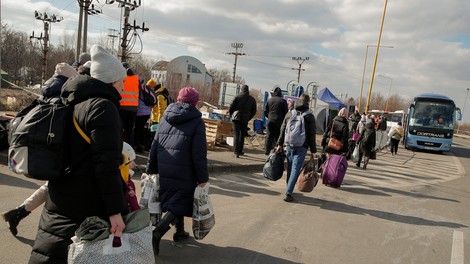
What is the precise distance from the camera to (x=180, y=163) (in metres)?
3.90

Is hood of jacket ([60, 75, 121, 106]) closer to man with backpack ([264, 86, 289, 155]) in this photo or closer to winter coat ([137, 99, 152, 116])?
winter coat ([137, 99, 152, 116])

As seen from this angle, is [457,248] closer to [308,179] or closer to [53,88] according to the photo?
[308,179]

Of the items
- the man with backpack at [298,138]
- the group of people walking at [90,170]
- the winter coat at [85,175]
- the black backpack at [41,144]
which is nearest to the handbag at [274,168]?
the man with backpack at [298,138]

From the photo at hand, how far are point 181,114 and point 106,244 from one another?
194 cm

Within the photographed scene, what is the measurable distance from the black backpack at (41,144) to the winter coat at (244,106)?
766cm

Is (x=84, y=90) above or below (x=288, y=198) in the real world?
above

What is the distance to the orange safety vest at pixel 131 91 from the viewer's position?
6895 millimetres

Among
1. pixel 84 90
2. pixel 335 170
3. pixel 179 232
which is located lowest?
pixel 179 232

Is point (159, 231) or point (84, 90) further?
point (159, 231)

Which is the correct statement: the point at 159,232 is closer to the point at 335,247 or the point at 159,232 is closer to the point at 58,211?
the point at 58,211

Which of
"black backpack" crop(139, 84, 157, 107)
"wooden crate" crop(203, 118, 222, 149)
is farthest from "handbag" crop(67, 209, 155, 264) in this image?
"wooden crate" crop(203, 118, 222, 149)

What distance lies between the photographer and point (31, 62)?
57781 mm

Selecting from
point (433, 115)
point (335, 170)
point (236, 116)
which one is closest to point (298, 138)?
point (335, 170)

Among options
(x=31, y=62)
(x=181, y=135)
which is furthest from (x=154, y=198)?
(x=31, y=62)
